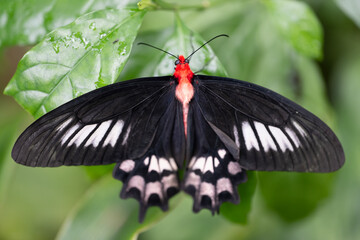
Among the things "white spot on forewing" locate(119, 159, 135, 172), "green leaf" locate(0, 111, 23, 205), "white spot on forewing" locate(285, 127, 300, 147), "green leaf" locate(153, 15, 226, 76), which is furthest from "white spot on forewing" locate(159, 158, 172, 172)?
"green leaf" locate(0, 111, 23, 205)

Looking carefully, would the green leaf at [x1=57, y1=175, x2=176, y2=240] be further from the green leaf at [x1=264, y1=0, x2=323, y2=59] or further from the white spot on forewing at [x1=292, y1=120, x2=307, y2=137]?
the green leaf at [x1=264, y1=0, x2=323, y2=59]

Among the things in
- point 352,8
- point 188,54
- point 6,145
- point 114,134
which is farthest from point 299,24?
point 6,145

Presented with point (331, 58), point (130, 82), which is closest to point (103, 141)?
point (130, 82)

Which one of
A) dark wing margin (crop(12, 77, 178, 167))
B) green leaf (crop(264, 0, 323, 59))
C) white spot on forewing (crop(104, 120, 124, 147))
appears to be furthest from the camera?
green leaf (crop(264, 0, 323, 59))

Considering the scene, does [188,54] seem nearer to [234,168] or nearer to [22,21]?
[234,168]

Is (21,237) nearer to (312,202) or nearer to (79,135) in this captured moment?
(79,135)

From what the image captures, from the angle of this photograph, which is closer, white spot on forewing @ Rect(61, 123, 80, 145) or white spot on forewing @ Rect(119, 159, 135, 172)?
white spot on forewing @ Rect(61, 123, 80, 145)

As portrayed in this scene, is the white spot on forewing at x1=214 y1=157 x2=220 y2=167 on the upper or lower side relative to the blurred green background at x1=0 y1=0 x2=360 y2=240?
lower
